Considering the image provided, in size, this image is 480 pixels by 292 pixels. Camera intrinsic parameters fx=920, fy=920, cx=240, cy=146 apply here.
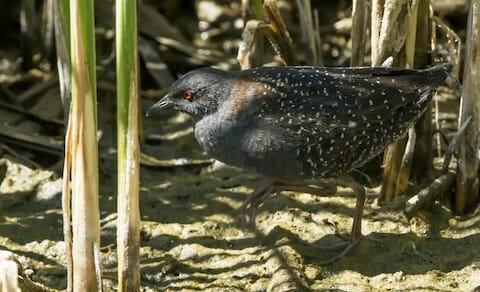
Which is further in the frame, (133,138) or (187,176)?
(187,176)

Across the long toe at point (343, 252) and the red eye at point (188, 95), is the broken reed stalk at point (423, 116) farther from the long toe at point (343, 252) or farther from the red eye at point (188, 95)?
the red eye at point (188, 95)

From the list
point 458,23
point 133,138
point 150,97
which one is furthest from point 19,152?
point 458,23

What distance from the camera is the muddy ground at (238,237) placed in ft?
16.0

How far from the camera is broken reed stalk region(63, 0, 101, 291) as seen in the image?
3914mm

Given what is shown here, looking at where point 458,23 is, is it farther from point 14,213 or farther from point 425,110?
point 14,213

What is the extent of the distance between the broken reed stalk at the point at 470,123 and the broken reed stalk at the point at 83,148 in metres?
2.13

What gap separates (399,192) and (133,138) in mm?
2005

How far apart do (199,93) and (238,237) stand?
0.88 meters

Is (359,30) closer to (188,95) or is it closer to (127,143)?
(188,95)

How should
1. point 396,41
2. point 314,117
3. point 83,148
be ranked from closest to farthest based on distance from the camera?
point 83,148 → point 314,117 → point 396,41

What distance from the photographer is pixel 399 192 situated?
215 inches

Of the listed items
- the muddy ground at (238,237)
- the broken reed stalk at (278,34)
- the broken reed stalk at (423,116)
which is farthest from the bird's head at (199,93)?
the broken reed stalk at (423,116)

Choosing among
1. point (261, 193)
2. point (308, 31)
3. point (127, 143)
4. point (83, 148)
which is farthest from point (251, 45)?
point (83, 148)

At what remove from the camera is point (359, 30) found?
5191 millimetres
